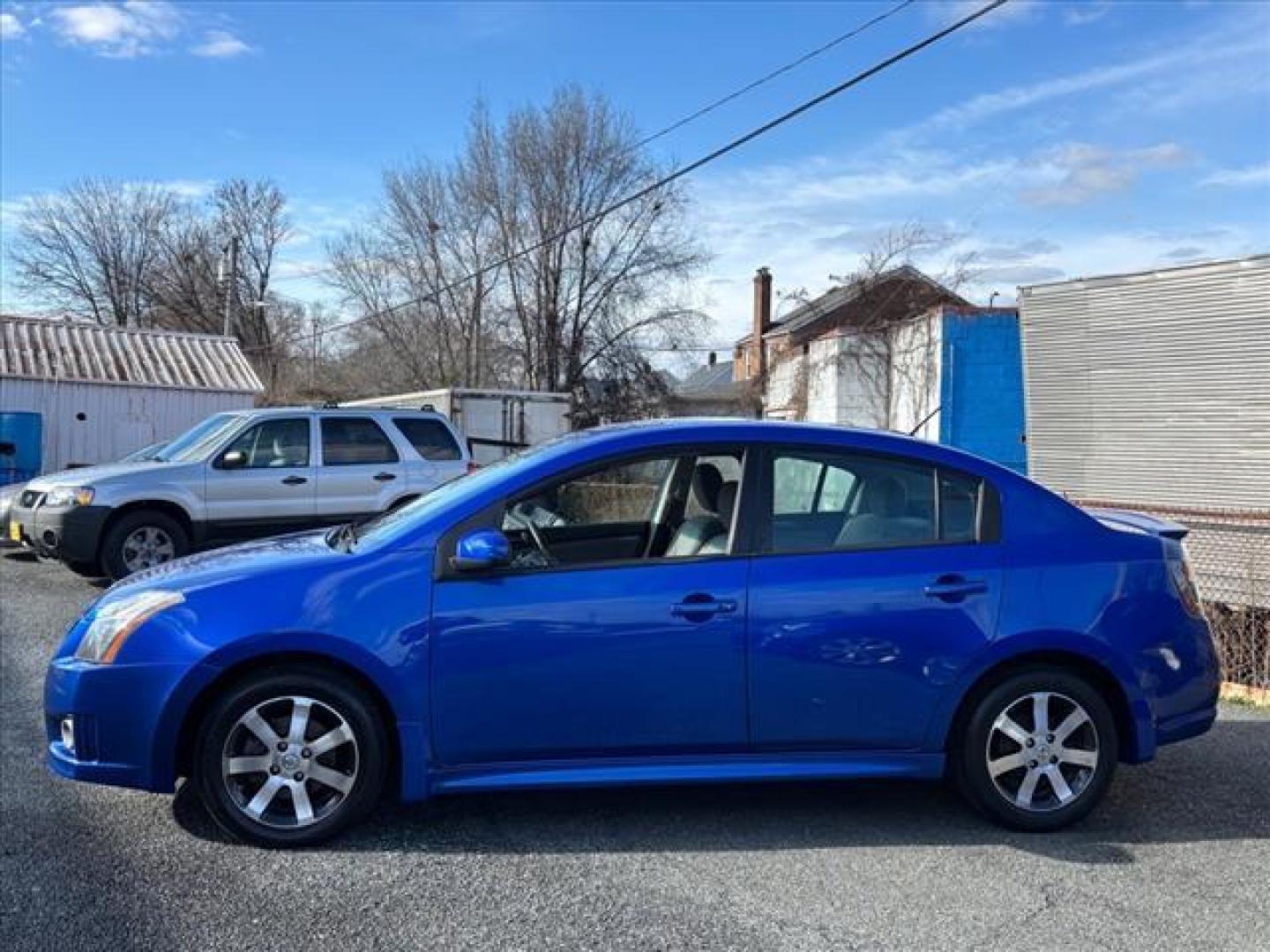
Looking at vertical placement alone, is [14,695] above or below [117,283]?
below

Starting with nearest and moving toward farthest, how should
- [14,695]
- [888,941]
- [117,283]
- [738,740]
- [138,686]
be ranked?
[888,941], [138,686], [738,740], [14,695], [117,283]

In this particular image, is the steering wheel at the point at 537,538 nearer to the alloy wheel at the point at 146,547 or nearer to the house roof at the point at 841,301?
the alloy wheel at the point at 146,547

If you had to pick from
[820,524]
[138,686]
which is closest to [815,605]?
[820,524]

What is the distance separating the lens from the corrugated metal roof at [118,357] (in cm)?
1983

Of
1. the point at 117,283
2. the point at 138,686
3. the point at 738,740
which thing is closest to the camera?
the point at 138,686

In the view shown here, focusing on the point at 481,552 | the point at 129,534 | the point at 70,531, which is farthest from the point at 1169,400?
the point at 70,531

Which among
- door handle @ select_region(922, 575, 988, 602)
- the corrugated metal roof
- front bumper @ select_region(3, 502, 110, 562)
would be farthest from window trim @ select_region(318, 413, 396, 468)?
the corrugated metal roof

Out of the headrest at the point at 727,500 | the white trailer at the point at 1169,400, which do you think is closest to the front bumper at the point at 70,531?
the headrest at the point at 727,500

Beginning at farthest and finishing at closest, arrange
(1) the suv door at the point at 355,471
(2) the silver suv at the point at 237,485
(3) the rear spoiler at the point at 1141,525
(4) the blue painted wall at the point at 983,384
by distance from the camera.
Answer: (4) the blue painted wall at the point at 983,384, (1) the suv door at the point at 355,471, (2) the silver suv at the point at 237,485, (3) the rear spoiler at the point at 1141,525

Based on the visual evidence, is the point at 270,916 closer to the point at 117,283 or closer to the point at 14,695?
the point at 14,695

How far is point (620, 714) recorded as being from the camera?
4.18 m

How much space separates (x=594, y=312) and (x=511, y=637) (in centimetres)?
3036

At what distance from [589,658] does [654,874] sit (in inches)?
32.1

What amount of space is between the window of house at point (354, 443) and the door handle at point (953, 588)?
325 inches
